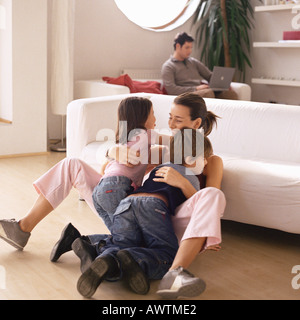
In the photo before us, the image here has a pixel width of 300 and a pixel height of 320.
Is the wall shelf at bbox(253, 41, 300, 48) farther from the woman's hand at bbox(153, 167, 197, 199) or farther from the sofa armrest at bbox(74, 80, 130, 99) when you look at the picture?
the woman's hand at bbox(153, 167, 197, 199)

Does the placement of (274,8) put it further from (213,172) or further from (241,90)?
(213,172)

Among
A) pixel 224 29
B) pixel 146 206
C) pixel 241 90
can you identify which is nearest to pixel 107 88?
pixel 241 90

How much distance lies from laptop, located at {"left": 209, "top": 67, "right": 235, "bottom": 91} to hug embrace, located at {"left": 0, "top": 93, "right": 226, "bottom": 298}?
A: 254 centimetres

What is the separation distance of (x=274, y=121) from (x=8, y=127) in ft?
7.71

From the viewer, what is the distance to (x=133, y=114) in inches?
88.2

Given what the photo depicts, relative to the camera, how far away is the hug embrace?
1855mm

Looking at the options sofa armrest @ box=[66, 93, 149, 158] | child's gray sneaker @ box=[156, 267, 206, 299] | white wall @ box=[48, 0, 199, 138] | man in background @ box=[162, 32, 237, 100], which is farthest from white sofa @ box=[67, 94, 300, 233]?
white wall @ box=[48, 0, 199, 138]

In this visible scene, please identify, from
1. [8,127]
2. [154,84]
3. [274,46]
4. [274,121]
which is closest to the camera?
[274,121]

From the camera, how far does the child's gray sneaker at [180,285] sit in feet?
5.61

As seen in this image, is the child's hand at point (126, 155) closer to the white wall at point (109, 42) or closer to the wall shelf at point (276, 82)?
the white wall at point (109, 42)

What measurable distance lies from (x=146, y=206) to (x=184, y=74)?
326 centimetres
